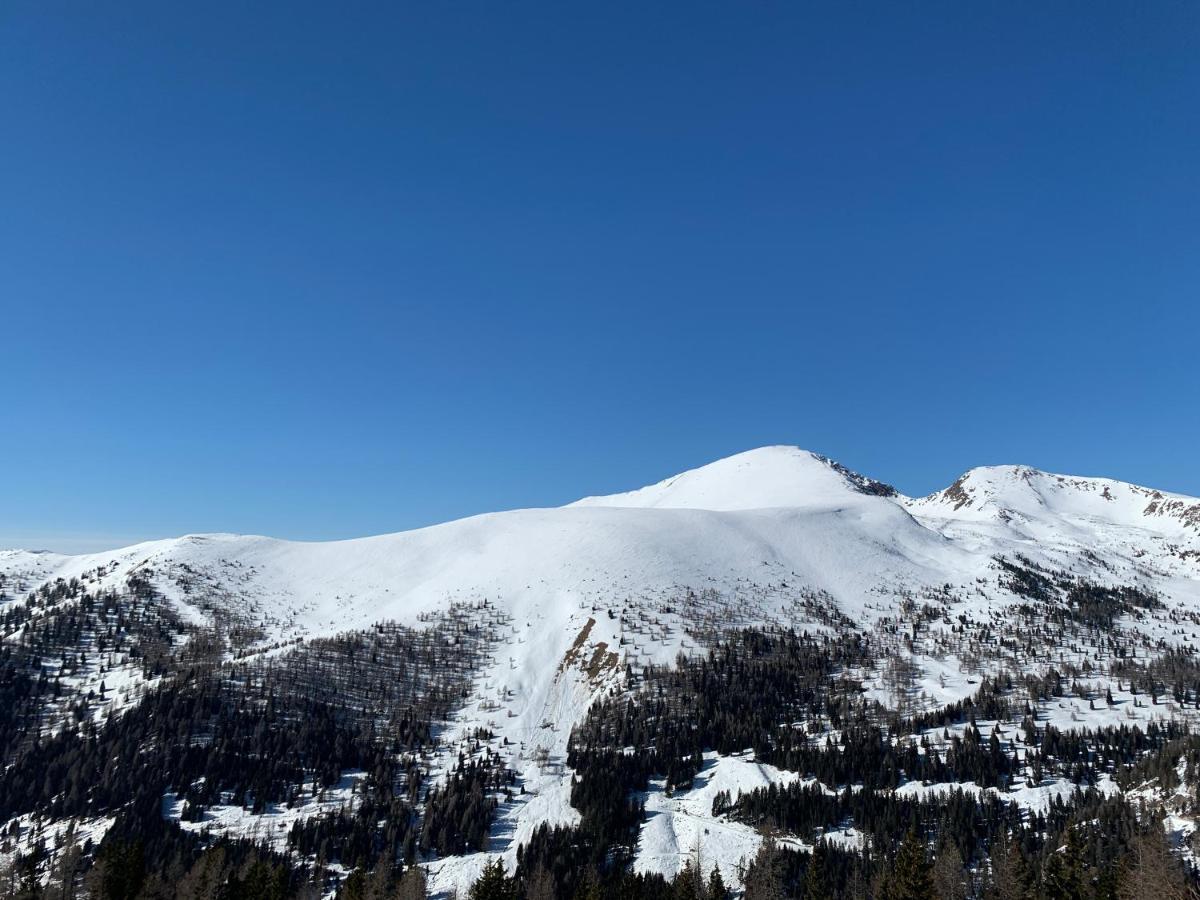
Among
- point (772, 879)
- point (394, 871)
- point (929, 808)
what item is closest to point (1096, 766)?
point (929, 808)

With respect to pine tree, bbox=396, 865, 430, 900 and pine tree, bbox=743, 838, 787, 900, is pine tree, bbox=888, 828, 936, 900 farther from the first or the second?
pine tree, bbox=396, 865, 430, 900

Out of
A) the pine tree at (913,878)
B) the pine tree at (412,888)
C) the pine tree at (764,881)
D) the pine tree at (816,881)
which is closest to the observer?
the pine tree at (913,878)

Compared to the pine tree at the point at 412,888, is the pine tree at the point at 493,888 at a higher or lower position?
higher

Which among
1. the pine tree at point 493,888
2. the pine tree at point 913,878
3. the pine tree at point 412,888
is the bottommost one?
the pine tree at point 412,888

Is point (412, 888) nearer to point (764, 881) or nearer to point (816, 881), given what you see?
point (764, 881)

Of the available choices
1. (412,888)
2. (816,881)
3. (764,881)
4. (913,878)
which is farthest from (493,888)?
(913,878)

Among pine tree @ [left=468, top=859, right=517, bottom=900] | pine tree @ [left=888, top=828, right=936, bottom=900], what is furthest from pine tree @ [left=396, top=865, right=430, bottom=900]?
pine tree @ [left=888, top=828, right=936, bottom=900]

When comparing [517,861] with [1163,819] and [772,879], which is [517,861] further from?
[1163,819]

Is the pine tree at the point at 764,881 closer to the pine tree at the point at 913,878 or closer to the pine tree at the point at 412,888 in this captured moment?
the pine tree at the point at 913,878

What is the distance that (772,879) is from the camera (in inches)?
4734

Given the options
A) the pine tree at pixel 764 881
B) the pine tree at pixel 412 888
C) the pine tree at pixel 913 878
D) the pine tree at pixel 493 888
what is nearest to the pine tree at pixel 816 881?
the pine tree at pixel 764 881

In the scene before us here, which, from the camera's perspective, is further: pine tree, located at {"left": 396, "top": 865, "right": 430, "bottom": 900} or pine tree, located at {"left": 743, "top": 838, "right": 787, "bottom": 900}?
pine tree, located at {"left": 743, "top": 838, "right": 787, "bottom": 900}

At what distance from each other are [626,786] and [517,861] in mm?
44148

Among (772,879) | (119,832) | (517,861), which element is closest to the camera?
(772,879)
